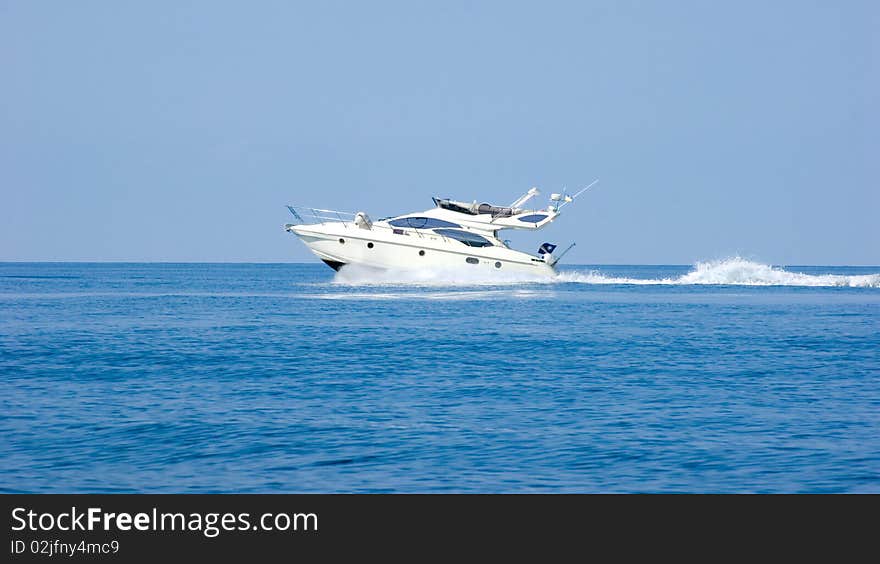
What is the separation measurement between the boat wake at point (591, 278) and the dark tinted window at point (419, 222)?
2633 mm

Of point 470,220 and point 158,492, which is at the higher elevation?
point 470,220

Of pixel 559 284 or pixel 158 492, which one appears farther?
pixel 559 284

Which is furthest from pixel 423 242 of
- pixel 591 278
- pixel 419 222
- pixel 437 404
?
pixel 437 404

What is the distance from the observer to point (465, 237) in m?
56.8

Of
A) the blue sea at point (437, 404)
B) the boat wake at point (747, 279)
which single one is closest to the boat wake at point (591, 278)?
the boat wake at point (747, 279)

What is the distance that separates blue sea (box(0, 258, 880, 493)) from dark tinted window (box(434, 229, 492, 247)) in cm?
1765

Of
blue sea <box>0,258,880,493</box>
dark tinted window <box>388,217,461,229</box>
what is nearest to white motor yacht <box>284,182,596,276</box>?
dark tinted window <box>388,217,461,229</box>

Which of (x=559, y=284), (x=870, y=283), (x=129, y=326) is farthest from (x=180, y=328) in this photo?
(x=870, y=283)

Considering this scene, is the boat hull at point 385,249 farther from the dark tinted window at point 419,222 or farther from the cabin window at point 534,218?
the cabin window at point 534,218

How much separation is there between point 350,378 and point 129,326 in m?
16.6

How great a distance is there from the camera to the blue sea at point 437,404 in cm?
1248
